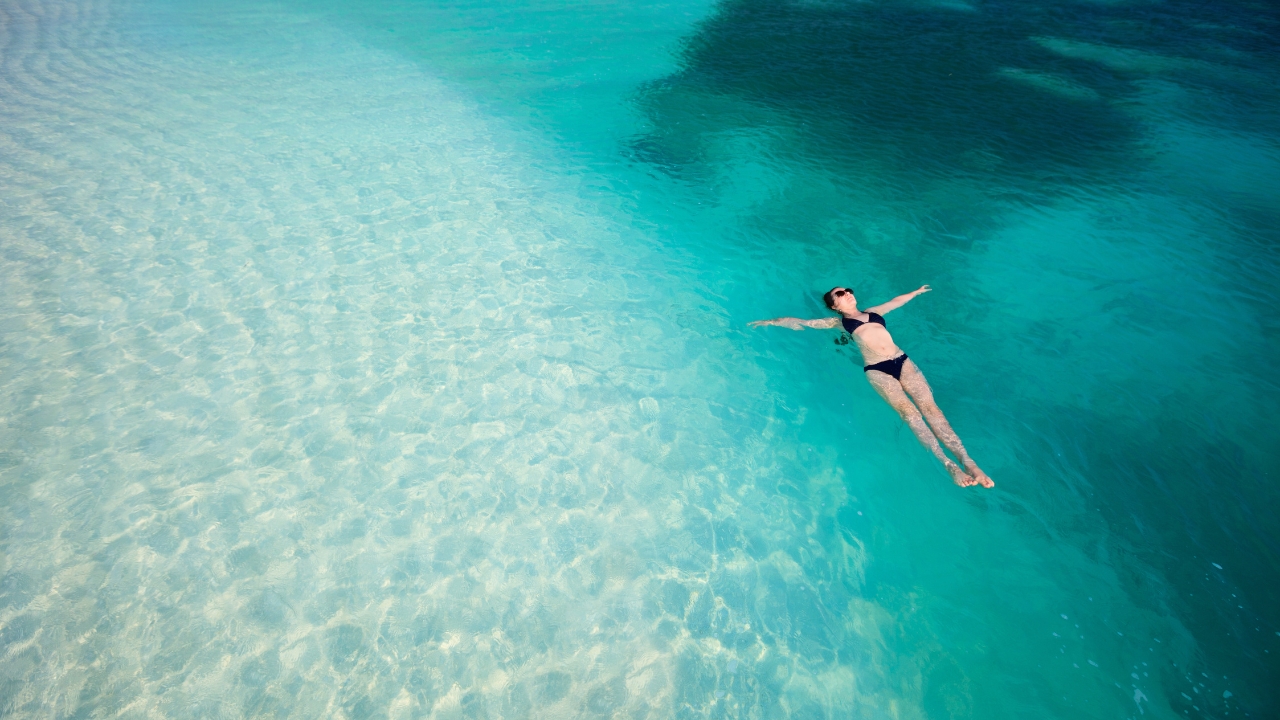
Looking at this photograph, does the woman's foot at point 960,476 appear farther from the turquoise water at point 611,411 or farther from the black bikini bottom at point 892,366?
the black bikini bottom at point 892,366

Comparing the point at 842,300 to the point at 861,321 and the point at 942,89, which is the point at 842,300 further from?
the point at 942,89

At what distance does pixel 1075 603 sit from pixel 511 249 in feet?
20.0

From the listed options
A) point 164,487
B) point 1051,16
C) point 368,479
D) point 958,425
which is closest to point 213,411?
point 164,487

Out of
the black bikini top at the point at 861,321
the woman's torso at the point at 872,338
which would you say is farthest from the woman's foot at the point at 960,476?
the black bikini top at the point at 861,321

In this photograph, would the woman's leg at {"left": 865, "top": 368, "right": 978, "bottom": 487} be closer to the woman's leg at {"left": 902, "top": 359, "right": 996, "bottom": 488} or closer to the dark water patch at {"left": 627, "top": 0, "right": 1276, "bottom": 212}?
the woman's leg at {"left": 902, "top": 359, "right": 996, "bottom": 488}

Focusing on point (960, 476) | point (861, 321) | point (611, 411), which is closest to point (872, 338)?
point (861, 321)

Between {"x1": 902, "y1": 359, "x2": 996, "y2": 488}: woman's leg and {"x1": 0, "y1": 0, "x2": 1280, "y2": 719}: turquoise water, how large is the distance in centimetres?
32

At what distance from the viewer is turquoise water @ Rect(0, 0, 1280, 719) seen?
3.58m

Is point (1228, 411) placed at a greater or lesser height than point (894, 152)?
lesser

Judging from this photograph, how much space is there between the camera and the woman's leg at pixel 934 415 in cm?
428

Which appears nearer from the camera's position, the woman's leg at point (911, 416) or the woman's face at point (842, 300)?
the woman's leg at point (911, 416)

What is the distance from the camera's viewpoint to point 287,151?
820 cm

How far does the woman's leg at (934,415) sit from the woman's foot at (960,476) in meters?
0.04

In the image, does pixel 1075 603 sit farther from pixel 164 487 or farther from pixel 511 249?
pixel 164 487
